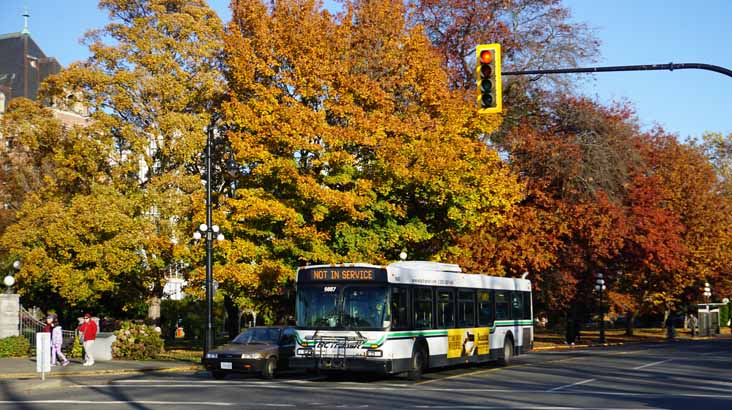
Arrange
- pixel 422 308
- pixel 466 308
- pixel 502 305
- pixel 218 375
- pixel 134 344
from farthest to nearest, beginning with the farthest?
pixel 134 344
pixel 502 305
pixel 466 308
pixel 218 375
pixel 422 308

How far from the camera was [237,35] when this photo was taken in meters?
36.2

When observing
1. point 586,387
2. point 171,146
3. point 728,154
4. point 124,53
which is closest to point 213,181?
point 171,146

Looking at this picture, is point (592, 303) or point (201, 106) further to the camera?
point (592, 303)

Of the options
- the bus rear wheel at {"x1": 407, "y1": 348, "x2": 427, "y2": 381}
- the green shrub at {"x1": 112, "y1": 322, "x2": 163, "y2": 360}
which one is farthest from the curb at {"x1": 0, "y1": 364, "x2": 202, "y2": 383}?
the bus rear wheel at {"x1": 407, "y1": 348, "x2": 427, "y2": 381}

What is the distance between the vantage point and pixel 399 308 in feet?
75.8

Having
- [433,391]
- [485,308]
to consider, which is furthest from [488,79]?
[485,308]

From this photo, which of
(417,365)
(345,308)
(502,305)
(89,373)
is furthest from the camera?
(502,305)

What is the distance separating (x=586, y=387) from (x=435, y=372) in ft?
23.4

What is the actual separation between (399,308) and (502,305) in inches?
328

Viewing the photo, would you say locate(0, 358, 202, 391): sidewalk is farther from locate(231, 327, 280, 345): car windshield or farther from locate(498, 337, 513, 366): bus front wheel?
locate(498, 337, 513, 366): bus front wheel

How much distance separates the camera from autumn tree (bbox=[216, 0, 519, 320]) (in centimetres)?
3322

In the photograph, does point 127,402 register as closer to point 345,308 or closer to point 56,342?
point 345,308

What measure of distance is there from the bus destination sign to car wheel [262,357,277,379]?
9.41 feet

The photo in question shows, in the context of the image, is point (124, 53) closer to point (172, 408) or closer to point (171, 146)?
point (171, 146)
